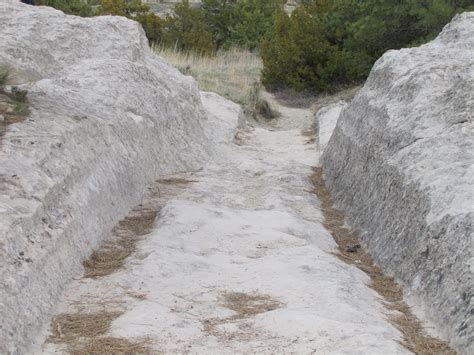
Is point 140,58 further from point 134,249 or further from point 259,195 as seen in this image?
point 134,249

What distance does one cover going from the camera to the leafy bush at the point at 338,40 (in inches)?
738

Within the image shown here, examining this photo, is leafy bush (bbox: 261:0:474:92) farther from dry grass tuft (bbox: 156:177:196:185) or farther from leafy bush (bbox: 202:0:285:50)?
dry grass tuft (bbox: 156:177:196:185)

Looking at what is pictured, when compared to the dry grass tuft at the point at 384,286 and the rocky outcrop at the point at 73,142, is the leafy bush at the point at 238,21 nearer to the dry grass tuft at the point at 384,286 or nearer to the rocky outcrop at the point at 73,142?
the rocky outcrop at the point at 73,142

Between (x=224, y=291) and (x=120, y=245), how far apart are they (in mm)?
1525

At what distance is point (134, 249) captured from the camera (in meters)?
6.23

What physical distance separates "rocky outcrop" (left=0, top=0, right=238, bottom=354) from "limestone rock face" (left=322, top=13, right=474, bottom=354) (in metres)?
2.62

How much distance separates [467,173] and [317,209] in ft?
9.41

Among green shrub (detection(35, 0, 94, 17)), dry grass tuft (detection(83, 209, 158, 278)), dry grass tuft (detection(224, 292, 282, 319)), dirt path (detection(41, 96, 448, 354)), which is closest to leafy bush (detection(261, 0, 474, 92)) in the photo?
green shrub (detection(35, 0, 94, 17))

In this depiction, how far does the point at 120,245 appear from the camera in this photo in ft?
21.2

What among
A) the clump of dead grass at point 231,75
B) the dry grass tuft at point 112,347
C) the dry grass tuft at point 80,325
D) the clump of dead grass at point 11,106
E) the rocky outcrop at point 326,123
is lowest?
the clump of dead grass at point 231,75

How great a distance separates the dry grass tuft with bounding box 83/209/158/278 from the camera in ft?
19.0

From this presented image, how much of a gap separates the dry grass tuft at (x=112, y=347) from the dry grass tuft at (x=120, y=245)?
1.21 meters

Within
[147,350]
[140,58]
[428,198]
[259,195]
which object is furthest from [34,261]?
[140,58]

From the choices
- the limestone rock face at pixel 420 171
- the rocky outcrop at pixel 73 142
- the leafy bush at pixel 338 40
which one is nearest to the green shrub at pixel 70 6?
the leafy bush at pixel 338 40
